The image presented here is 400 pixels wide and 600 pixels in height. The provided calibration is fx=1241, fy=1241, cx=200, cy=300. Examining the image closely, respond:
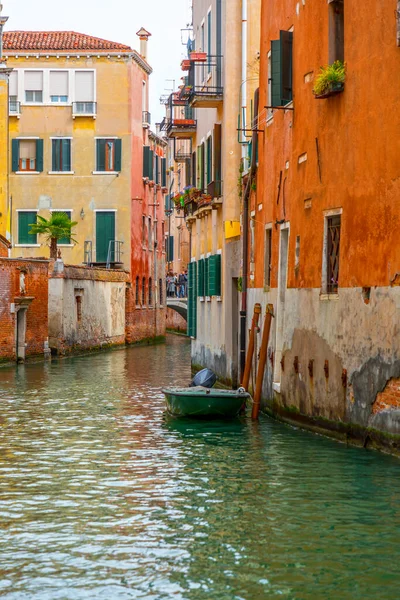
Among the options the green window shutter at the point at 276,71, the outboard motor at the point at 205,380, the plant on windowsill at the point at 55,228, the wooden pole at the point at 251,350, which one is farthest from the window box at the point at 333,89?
the plant on windowsill at the point at 55,228

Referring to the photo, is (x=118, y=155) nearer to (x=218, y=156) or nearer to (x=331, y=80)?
(x=218, y=156)

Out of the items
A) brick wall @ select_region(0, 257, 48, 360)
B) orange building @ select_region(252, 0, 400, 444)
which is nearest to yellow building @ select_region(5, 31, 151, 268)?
brick wall @ select_region(0, 257, 48, 360)

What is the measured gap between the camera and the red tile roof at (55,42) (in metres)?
52.9

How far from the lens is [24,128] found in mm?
53469

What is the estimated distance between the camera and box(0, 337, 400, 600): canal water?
363 inches

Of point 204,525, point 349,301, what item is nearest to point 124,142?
point 349,301

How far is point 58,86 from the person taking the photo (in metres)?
53.3

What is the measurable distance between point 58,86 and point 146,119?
5826 mm

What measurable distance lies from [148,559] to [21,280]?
1210 inches

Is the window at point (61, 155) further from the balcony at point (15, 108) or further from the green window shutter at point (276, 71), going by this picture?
the green window shutter at point (276, 71)

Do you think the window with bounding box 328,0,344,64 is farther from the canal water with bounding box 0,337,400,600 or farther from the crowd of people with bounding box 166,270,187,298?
the crowd of people with bounding box 166,270,187,298

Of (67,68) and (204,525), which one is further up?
(67,68)

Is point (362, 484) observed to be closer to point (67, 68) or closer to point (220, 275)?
point (220, 275)

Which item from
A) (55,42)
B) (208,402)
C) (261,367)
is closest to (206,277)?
(261,367)
